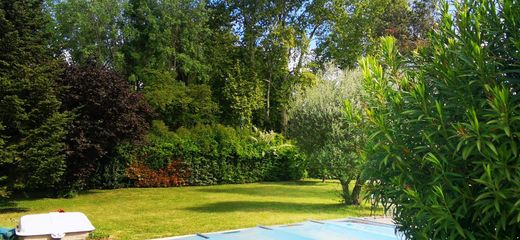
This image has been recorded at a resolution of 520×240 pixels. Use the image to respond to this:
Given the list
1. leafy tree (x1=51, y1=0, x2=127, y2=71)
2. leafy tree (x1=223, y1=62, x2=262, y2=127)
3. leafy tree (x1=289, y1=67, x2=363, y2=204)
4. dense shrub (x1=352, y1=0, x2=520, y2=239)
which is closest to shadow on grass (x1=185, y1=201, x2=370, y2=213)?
leafy tree (x1=289, y1=67, x2=363, y2=204)

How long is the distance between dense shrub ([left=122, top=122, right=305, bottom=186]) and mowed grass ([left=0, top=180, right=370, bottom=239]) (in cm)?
187

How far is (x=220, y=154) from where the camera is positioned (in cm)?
2164

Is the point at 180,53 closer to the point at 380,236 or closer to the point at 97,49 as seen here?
the point at 97,49

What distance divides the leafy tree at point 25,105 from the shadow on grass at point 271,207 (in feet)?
13.9

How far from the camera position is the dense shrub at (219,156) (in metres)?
19.8

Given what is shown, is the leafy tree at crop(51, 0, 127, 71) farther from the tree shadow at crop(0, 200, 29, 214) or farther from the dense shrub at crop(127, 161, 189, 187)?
the tree shadow at crop(0, 200, 29, 214)

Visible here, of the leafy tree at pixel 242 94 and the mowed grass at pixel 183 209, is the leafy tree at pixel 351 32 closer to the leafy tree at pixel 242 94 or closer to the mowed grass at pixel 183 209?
the leafy tree at pixel 242 94

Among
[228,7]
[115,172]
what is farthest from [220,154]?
[228,7]

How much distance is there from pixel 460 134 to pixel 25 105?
39.2ft

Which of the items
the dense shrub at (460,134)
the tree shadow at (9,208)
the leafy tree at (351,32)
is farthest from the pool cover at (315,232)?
the leafy tree at (351,32)

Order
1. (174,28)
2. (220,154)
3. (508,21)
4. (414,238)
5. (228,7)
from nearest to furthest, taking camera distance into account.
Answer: (508,21), (414,238), (220,154), (174,28), (228,7)

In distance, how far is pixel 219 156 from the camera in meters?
21.6

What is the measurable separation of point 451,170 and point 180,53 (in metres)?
25.2

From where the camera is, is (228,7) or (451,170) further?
(228,7)
